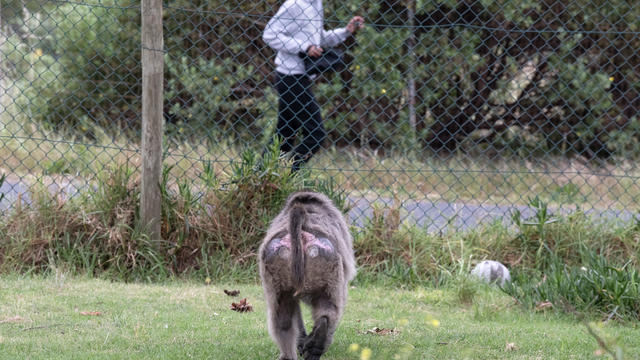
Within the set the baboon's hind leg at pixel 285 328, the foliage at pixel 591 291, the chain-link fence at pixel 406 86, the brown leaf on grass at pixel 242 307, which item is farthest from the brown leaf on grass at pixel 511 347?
the chain-link fence at pixel 406 86

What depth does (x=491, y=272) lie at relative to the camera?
6020 mm

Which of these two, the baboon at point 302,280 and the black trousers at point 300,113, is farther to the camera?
the black trousers at point 300,113

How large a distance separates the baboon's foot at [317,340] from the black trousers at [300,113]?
10.6 feet

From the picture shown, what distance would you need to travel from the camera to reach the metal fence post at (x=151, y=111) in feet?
19.5

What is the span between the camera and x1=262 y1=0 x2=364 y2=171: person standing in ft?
23.7

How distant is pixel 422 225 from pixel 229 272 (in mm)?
1860

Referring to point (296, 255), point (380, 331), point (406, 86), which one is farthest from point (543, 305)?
point (406, 86)

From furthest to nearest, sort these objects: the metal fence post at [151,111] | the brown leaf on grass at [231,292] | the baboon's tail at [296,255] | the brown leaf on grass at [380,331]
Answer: the metal fence post at [151,111]
the brown leaf on grass at [231,292]
the brown leaf on grass at [380,331]
the baboon's tail at [296,255]

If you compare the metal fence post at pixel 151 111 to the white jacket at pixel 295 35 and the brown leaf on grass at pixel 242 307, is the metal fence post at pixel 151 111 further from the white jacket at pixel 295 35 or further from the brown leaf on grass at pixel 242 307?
the white jacket at pixel 295 35

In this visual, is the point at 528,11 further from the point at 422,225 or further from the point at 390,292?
the point at 390,292

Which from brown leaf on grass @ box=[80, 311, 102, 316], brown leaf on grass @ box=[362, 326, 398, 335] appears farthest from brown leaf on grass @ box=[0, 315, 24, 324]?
brown leaf on grass @ box=[362, 326, 398, 335]

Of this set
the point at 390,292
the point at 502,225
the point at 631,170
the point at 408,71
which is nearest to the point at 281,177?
the point at 390,292

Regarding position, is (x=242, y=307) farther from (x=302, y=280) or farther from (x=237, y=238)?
(x=302, y=280)

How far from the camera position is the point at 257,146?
11.1 metres
